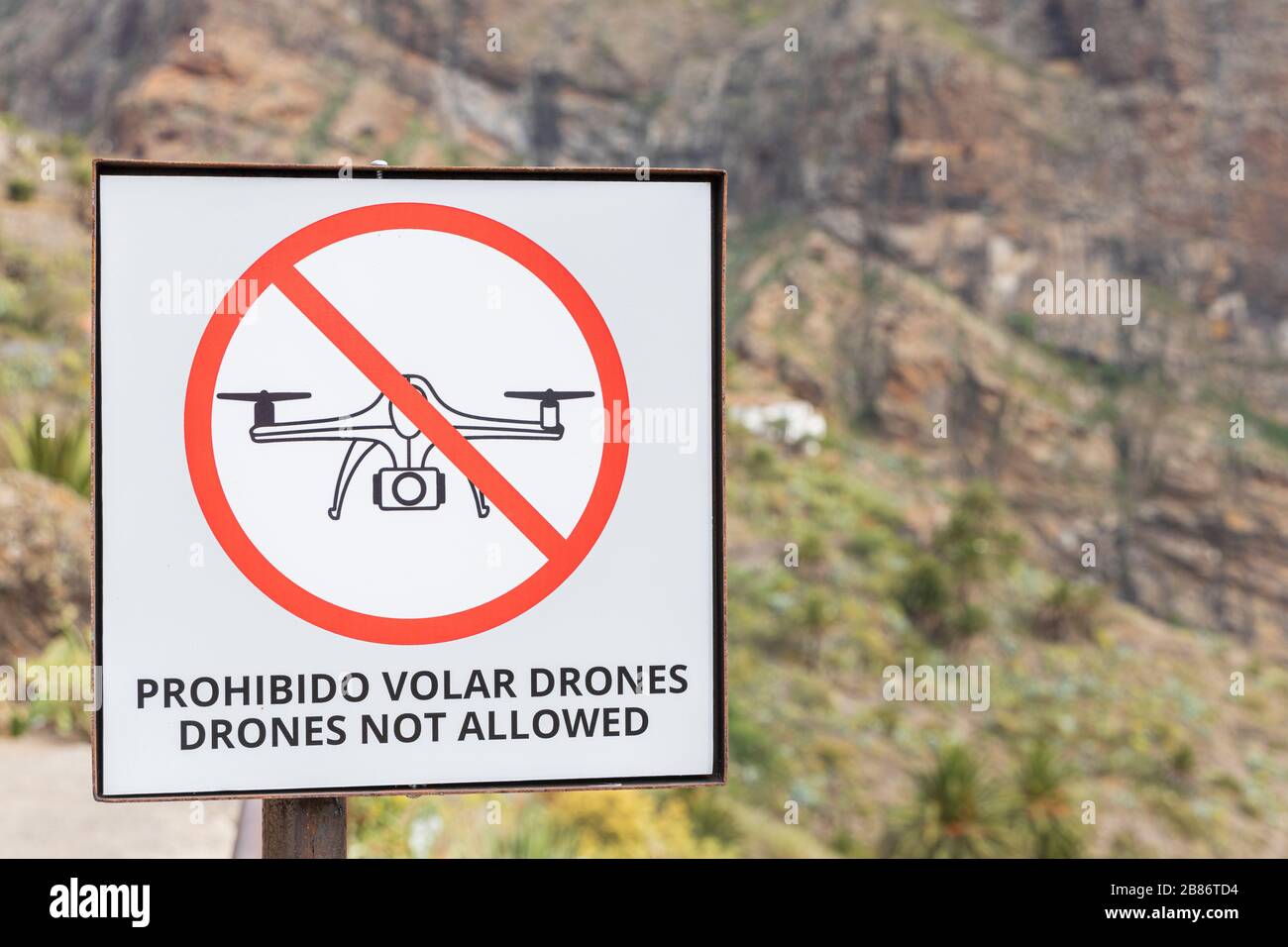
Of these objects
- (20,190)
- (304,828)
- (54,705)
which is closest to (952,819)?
(54,705)

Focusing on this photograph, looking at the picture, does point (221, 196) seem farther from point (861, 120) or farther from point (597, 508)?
point (861, 120)

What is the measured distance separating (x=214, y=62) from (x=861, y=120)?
2085cm

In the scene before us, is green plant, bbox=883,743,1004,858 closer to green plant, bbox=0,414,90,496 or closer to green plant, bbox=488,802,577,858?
green plant, bbox=488,802,577,858

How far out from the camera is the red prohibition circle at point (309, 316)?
78.9 inches

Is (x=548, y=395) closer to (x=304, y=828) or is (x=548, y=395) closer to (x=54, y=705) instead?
(x=304, y=828)

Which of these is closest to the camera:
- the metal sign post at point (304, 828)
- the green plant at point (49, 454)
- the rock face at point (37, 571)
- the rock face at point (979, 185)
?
the metal sign post at point (304, 828)

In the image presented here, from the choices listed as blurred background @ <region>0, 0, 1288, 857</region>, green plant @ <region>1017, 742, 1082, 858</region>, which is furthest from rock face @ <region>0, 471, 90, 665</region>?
green plant @ <region>1017, 742, 1082, 858</region>

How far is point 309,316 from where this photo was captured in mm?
2031

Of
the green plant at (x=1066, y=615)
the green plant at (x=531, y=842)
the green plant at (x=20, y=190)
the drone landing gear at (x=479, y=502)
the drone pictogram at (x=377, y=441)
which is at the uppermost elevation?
the green plant at (x=20, y=190)

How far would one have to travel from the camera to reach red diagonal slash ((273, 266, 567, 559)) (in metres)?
2.03

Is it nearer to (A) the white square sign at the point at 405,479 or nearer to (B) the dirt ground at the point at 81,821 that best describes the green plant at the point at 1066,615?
(B) the dirt ground at the point at 81,821

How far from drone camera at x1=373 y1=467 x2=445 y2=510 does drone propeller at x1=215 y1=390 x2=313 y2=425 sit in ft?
0.69

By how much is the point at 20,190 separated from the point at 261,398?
1119 inches

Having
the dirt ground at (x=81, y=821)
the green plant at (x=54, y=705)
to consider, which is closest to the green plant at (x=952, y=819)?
the dirt ground at (x=81, y=821)
